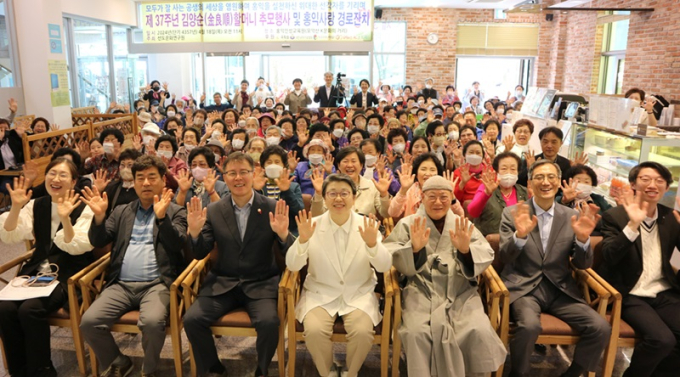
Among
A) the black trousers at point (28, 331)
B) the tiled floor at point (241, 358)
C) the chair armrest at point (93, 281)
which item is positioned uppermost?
the chair armrest at point (93, 281)

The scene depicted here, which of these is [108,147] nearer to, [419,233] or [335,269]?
[335,269]

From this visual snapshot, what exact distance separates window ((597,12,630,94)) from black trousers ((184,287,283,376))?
1085 centimetres

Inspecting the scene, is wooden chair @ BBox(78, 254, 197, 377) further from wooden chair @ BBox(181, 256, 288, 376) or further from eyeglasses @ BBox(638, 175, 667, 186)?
eyeglasses @ BBox(638, 175, 667, 186)

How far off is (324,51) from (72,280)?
27.4 ft

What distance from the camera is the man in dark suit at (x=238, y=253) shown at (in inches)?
119

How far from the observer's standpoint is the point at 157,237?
3.27m

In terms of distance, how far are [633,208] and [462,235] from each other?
1.02m

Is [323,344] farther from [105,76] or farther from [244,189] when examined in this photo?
[105,76]

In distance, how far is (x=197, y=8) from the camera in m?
10.8

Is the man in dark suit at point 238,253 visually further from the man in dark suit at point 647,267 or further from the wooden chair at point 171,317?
the man in dark suit at point 647,267

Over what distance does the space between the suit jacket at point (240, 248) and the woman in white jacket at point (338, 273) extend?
0.21 metres

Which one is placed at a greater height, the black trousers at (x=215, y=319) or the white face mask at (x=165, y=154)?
the white face mask at (x=165, y=154)

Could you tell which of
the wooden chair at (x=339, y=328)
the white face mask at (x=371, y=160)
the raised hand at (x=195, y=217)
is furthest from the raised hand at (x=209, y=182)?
the white face mask at (x=371, y=160)

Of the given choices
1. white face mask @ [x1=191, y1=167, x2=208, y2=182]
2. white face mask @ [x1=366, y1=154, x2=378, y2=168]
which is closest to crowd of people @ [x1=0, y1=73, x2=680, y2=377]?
white face mask @ [x1=191, y1=167, x2=208, y2=182]
